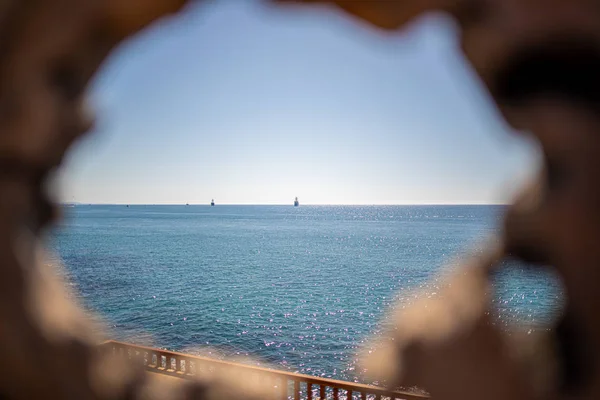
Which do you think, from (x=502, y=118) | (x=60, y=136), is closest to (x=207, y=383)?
(x=60, y=136)

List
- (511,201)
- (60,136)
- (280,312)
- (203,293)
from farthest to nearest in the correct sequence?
(203,293) < (280,312) < (60,136) < (511,201)

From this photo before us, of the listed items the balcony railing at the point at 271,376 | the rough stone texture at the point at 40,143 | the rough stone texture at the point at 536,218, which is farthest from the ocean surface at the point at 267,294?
the rough stone texture at the point at 40,143

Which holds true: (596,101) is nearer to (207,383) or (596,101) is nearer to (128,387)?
(207,383)

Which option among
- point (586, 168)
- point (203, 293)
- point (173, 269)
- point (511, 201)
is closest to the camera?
point (586, 168)

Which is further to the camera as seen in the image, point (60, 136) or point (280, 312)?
point (280, 312)

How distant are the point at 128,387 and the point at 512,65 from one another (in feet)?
10.1

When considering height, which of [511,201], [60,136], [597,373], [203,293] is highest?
[60,136]

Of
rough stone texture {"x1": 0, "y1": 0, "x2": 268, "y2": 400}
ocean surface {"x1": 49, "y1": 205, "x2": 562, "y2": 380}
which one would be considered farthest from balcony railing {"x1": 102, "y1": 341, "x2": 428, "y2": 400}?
ocean surface {"x1": 49, "y1": 205, "x2": 562, "y2": 380}

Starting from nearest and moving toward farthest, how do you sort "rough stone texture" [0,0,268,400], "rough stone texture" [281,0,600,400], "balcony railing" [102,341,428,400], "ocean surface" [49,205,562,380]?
"rough stone texture" [281,0,600,400] → "rough stone texture" [0,0,268,400] → "balcony railing" [102,341,428,400] → "ocean surface" [49,205,562,380]

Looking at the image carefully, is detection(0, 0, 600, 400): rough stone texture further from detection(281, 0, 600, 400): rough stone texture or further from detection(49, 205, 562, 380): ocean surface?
detection(49, 205, 562, 380): ocean surface

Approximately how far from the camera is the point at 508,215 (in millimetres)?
1770

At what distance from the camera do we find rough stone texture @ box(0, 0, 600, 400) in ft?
5.13

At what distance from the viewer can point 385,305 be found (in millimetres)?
28984

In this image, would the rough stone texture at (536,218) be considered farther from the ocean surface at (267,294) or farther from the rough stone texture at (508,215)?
the ocean surface at (267,294)
